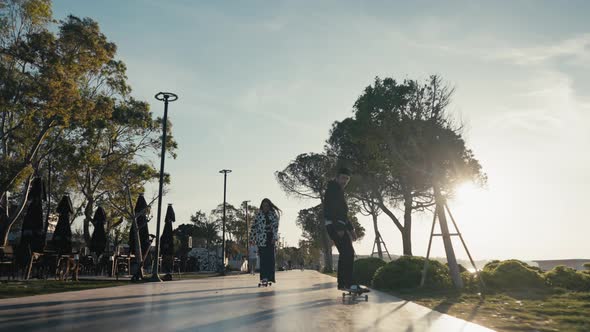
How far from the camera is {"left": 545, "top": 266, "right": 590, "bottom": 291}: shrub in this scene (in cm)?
999

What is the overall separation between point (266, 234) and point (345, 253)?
3378 millimetres

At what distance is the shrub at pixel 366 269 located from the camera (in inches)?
490

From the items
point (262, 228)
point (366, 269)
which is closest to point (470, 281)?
point (366, 269)

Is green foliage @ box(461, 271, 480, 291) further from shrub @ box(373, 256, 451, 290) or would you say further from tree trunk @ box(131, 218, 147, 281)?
tree trunk @ box(131, 218, 147, 281)

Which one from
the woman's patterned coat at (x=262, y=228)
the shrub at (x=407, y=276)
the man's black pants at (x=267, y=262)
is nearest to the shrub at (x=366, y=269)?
the shrub at (x=407, y=276)

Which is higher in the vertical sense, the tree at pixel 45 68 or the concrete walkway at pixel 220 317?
the tree at pixel 45 68

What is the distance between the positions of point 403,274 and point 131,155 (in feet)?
62.4

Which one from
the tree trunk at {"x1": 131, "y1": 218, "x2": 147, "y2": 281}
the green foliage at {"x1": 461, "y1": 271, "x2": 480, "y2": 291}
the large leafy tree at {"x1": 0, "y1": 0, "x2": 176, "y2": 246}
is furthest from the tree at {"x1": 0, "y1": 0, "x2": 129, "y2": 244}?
the green foliage at {"x1": 461, "y1": 271, "x2": 480, "y2": 291}

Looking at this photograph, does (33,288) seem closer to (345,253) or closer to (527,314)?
(345,253)

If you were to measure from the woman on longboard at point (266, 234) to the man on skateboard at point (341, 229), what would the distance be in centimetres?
309

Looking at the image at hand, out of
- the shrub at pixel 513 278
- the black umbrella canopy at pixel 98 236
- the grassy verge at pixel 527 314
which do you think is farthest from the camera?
the black umbrella canopy at pixel 98 236

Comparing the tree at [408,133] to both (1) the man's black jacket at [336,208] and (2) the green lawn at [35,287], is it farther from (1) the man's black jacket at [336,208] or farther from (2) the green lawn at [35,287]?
(2) the green lawn at [35,287]

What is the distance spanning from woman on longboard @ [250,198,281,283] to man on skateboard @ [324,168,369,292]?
3.09 m

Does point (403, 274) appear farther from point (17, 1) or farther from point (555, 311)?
point (17, 1)
